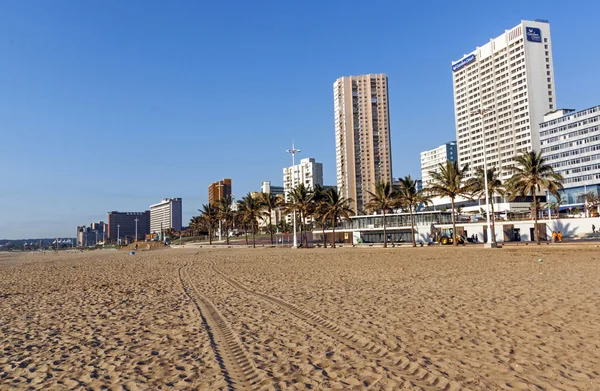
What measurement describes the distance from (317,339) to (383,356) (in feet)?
5.23

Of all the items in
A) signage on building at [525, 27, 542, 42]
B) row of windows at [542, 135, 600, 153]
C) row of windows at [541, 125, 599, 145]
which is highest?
signage on building at [525, 27, 542, 42]

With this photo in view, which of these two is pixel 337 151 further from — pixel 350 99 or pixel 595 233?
pixel 595 233

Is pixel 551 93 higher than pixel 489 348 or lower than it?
higher

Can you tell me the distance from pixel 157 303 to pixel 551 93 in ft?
550

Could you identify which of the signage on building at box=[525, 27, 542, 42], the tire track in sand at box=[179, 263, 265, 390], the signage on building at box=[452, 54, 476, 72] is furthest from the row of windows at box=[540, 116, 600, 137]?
the tire track in sand at box=[179, 263, 265, 390]

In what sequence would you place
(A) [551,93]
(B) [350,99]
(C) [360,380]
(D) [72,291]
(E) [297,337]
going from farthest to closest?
1. (B) [350,99]
2. (A) [551,93]
3. (D) [72,291]
4. (E) [297,337]
5. (C) [360,380]

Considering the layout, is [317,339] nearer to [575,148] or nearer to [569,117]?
Result: [575,148]

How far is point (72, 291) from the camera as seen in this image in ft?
58.0

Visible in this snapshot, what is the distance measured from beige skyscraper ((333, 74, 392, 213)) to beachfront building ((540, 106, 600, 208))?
57503mm

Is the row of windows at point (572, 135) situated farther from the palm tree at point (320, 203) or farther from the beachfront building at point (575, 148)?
the palm tree at point (320, 203)

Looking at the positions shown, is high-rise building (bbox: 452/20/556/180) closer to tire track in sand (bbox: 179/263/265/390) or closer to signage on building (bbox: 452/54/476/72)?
signage on building (bbox: 452/54/476/72)

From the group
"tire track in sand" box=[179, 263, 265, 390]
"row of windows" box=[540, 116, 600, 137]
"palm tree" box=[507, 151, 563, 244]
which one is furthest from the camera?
"row of windows" box=[540, 116, 600, 137]

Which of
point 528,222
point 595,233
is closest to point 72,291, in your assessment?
point 528,222

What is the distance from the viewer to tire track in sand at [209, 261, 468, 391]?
5.71 m
